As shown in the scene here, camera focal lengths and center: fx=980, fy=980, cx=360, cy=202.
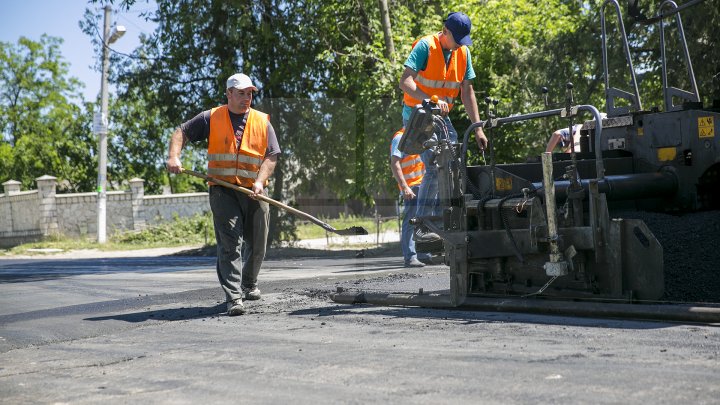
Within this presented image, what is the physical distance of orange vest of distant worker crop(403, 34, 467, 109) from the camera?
871 centimetres

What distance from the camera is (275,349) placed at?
5359 millimetres

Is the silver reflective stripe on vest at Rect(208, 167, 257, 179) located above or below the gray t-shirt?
Result: below

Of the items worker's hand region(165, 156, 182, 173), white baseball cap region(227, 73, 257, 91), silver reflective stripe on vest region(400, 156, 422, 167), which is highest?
white baseball cap region(227, 73, 257, 91)

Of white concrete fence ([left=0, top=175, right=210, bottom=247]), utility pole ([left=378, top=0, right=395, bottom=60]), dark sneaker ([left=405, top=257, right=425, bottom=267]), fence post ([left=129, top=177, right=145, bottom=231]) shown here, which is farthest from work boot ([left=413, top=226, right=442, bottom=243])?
fence post ([left=129, top=177, right=145, bottom=231])

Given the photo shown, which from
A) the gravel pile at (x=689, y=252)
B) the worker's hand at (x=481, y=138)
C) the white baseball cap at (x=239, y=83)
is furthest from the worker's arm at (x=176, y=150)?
the gravel pile at (x=689, y=252)

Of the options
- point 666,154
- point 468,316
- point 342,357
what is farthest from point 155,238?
point 342,357

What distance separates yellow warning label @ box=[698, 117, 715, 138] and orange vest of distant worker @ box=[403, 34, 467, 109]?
9.05 ft

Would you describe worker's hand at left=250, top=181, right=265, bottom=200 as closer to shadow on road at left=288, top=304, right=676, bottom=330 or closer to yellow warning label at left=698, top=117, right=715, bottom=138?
shadow on road at left=288, top=304, right=676, bottom=330

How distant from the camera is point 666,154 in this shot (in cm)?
655

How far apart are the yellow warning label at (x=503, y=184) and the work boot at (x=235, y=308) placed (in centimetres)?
205

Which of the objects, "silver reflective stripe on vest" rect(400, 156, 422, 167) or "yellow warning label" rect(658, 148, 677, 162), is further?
"silver reflective stripe on vest" rect(400, 156, 422, 167)

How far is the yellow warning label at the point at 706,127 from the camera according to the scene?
20.8ft

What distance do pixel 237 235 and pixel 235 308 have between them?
0.76 meters

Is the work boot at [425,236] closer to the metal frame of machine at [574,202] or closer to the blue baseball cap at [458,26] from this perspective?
the metal frame of machine at [574,202]
